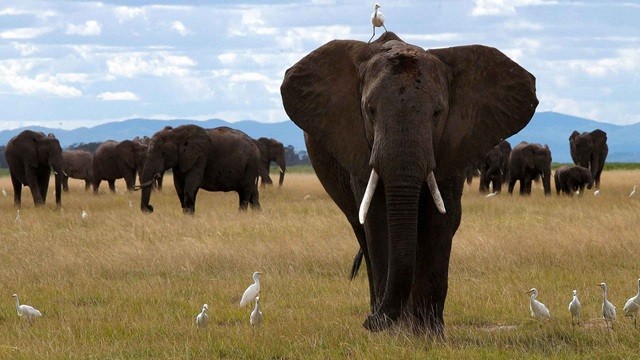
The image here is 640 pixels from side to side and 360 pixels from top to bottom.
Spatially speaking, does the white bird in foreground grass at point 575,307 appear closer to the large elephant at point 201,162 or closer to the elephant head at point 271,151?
the large elephant at point 201,162

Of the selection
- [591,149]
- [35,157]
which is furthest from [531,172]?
[35,157]

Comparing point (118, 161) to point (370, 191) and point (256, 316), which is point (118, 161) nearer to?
point (256, 316)

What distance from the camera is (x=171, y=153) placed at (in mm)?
22625

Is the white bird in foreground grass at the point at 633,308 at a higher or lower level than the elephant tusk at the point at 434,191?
lower

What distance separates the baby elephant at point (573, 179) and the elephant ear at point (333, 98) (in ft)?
78.7

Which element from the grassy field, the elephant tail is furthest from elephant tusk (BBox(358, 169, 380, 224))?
the elephant tail

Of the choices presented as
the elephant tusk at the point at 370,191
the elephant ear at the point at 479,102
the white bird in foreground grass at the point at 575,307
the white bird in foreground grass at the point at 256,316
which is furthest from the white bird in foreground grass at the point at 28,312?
the white bird in foreground grass at the point at 575,307

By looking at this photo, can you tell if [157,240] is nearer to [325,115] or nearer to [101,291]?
[101,291]

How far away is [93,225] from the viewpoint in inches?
828

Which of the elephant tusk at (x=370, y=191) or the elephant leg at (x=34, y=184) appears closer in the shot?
the elephant tusk at (x=370, y=191)

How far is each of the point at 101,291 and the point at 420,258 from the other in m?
4.80

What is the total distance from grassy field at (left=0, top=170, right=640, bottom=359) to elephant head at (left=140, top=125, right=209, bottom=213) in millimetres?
1244

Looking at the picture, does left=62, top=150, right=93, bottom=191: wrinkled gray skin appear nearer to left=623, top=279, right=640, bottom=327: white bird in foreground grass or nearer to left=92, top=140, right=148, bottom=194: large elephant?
left=92, top=140, right=148, bottom=194: large elephant

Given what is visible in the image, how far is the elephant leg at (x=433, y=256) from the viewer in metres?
8.57
